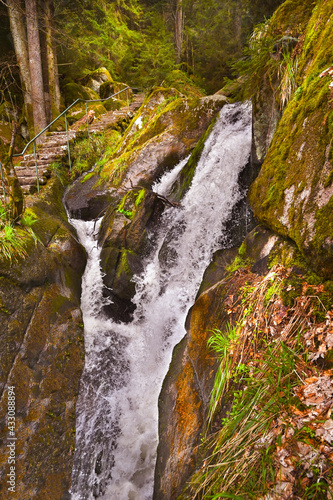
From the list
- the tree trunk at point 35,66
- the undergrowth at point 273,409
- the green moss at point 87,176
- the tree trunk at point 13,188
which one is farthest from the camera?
the tree trunk at point 35,66

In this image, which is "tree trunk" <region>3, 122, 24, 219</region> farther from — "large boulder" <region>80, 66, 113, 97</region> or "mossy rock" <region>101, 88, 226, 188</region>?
"large boulder" <region>80, 66, 113, 97</region>

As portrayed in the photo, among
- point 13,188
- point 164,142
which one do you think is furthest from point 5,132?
point 13,188

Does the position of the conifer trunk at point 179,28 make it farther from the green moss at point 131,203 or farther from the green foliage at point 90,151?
the green moss at point 131,203

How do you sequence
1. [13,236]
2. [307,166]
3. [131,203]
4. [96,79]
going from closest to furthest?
[307,166]
[13,236]
[131,203]
[96,79]

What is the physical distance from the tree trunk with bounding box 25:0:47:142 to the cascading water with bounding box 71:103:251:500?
6.57 m

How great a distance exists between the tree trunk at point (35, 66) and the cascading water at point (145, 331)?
6.57m

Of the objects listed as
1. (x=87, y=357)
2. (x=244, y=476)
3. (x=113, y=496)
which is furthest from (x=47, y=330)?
(x=244, y=476)

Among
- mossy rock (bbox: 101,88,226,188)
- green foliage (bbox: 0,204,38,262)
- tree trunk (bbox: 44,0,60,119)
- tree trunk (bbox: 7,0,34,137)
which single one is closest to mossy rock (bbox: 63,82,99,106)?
tree trunk (bbox: 44,0,60,119)

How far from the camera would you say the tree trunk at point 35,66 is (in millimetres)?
9281

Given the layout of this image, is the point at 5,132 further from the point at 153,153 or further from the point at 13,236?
the point at 13,236

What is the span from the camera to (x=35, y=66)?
9.91 metres

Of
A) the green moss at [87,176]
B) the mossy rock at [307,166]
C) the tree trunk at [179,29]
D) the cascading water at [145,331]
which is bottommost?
the cascading water at [145,331]

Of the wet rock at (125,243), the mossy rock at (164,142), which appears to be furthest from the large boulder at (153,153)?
the wet rock at (125,243)

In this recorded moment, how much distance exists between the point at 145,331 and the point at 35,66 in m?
10.8
